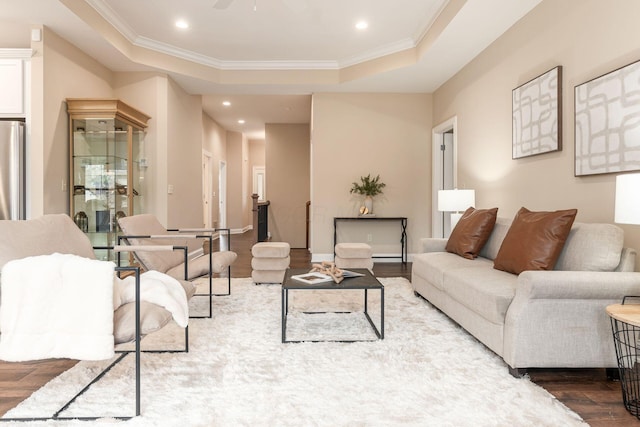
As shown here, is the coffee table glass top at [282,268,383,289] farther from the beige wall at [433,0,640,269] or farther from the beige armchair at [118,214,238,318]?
the beige wall at [433,0,640,269]

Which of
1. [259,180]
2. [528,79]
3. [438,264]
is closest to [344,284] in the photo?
[438,264]

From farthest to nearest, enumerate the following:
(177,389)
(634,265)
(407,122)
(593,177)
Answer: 1. (407,122)
2. (593,177)
3. (634,265)
4. (177,389)

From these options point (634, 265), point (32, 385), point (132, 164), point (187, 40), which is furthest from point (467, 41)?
point (32, 385)

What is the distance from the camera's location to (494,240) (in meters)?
3.71

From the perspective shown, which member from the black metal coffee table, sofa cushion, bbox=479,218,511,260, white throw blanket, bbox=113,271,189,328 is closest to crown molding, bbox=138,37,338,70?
sofa cushion, bbox=479,218,511,260

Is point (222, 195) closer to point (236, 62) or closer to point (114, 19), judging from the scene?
point (236, 62)

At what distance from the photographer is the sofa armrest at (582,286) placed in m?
2.19

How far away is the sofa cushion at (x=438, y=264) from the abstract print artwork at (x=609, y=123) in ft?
3.47

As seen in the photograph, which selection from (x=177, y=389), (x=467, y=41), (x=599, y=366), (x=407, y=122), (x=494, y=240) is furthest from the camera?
(x=407, y=122)

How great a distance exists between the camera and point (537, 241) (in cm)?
275

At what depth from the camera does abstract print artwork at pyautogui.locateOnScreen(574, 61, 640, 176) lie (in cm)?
262

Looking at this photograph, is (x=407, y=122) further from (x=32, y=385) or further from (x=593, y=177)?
(x=32, y=385)

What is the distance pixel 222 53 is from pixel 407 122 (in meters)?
3.03

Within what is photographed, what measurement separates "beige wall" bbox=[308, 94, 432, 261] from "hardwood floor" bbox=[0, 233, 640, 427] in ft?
14.9
